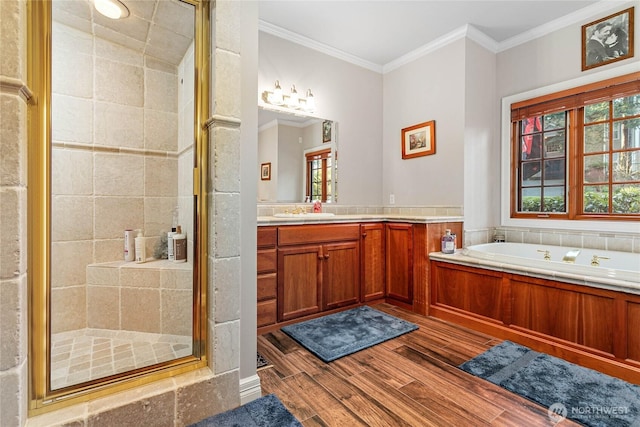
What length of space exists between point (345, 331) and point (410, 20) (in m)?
2.85

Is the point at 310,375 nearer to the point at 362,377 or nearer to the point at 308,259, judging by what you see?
the point at 362,377

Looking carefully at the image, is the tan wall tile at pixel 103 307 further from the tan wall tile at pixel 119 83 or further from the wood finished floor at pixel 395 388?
the tan wall tile at pixel 119 83

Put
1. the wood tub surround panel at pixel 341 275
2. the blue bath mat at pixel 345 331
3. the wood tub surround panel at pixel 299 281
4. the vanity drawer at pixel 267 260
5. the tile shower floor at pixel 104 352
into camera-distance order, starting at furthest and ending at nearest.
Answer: the wood tub surround panel at pixel 341 275, the wood tub surround panel at pixel 299 281, the vanity drawer at pixel 267 260, the blue bath mat at pixel 345 331, the tile shower floor at pixel 104 352

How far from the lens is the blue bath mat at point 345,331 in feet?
7.05

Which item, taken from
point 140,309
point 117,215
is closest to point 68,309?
point 140,309

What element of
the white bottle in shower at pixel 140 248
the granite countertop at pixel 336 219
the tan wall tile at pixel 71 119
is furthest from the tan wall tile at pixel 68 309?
the granite countertop at pixel 336 219

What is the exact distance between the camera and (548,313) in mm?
2092

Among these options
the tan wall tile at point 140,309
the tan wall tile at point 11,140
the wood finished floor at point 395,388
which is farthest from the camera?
the tan wall tile at point 140,309

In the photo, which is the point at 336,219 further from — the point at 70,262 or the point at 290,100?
the point at 70,262

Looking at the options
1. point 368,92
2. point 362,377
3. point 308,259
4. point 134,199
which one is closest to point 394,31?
point 368,92

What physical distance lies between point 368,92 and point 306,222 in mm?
2042

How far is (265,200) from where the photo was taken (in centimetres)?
301

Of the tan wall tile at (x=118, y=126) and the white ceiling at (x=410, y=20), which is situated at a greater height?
the white ceiling at (x=410, y=20)

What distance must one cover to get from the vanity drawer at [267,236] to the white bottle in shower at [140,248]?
77cm
